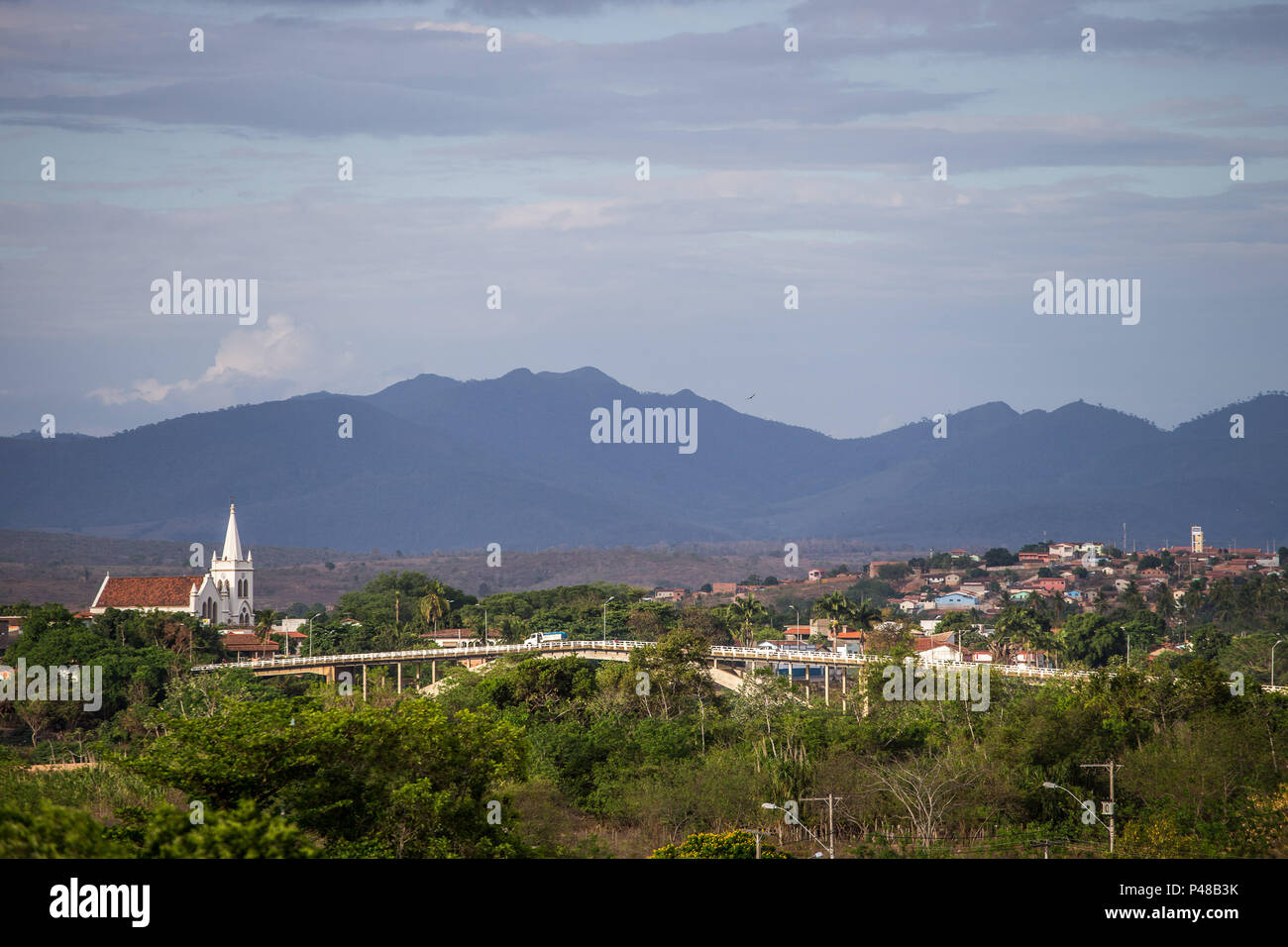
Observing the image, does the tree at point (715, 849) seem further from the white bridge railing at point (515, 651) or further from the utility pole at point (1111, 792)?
the white bridge railing at point (515, 651)

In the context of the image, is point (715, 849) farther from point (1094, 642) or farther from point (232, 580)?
point (232, 580)

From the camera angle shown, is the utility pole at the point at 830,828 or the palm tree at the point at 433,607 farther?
the palm tree at the point at 433,607

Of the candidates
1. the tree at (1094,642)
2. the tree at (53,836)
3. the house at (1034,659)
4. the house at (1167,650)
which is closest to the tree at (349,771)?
the tree at (53,836)

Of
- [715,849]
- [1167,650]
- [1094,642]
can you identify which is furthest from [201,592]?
[715,849]

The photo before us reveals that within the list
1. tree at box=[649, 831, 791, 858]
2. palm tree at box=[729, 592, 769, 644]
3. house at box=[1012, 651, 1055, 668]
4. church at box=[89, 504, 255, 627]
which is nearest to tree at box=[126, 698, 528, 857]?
tree at box=[649, 831, 791, 858]

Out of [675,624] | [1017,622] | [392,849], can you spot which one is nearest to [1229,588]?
[1017,622]

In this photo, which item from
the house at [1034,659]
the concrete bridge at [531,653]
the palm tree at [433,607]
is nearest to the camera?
the concrete bridge at [531,653]

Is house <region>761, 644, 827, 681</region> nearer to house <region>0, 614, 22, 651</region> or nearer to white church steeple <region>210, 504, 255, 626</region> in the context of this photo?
white church steeple <region>210, 504, 255, 626</region>

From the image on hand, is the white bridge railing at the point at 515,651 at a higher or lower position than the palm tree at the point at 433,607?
lower
